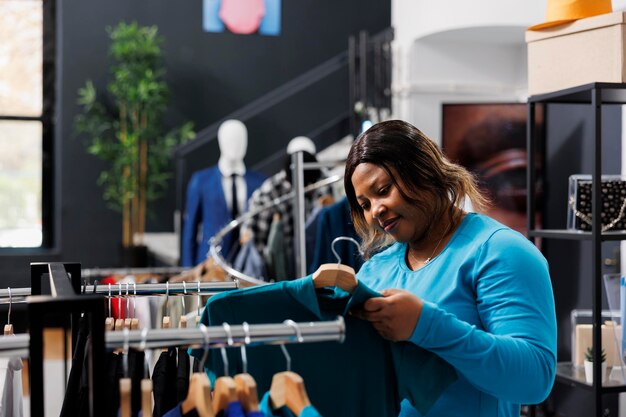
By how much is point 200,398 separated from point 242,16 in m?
6.81

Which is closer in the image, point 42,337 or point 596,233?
point 42,337

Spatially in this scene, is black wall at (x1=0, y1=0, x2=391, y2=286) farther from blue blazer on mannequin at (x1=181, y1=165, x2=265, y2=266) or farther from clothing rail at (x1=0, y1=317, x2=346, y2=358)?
clothing rail at (x1=0, y1=317, x2=346, y2=358)

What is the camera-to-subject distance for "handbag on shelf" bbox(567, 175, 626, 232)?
2979mm

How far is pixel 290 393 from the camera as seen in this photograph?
133 centimetres

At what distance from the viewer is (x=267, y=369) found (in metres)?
1.52

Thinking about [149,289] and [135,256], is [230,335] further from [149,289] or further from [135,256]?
[135,256]

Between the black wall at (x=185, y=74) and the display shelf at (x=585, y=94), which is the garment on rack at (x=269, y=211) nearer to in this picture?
the display shelf at (x=585, y=94)

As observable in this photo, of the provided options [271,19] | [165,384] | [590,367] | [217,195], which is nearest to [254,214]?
[217,195]

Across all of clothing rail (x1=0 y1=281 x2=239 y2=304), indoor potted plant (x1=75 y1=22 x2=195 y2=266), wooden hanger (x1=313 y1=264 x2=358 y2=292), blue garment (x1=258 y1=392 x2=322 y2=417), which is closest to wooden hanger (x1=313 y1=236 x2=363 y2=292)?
wooden hanger (x1=313 y1=264 x2=358 y2=292)

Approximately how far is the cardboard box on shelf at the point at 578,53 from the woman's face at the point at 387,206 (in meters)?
1.48

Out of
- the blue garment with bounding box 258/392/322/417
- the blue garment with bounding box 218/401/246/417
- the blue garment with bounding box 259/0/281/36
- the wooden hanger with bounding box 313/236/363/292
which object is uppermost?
the blue garment with bounding box 259/0/281/36

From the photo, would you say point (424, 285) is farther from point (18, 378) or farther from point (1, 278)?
point (1, 278)

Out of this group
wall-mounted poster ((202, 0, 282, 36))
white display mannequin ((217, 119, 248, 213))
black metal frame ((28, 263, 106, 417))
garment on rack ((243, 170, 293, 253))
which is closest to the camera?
black metal frame ((28, 263, 106, 417))

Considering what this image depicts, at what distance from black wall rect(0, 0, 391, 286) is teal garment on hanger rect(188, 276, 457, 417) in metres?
5.76
